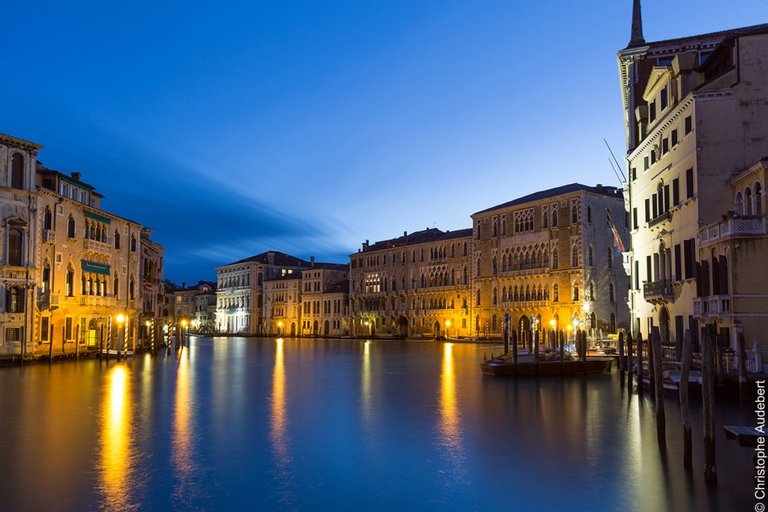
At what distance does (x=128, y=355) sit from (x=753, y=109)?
32.8m

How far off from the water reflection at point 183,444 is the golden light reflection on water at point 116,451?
0.76 metres

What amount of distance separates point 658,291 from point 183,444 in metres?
19.9

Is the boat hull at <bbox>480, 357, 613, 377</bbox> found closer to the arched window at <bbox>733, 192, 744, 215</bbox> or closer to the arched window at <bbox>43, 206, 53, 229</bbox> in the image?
the arched window at <bbox>733, 192, 744, 215</bbox>

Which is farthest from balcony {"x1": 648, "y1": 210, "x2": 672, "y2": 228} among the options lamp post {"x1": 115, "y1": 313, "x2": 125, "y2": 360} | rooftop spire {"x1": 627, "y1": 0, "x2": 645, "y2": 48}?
lamp post {"x1": 115, "y1": 313, "x2": 125, "y2": 360}

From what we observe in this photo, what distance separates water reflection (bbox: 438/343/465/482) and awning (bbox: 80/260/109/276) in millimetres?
21747

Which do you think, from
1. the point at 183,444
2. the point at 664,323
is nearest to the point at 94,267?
the point at 183,444

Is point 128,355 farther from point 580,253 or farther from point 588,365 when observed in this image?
point 580,253

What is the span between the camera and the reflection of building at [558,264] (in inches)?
2120

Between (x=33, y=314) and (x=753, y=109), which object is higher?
(x=753, y=109)

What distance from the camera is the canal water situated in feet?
33.4

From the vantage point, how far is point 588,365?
94.4 feet

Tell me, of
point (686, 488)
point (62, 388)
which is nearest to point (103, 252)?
point (62, 388)

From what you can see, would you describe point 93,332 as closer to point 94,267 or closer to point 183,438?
point 94,267

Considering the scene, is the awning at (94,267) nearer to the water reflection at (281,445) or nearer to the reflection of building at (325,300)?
the water reflection at (281,445)
